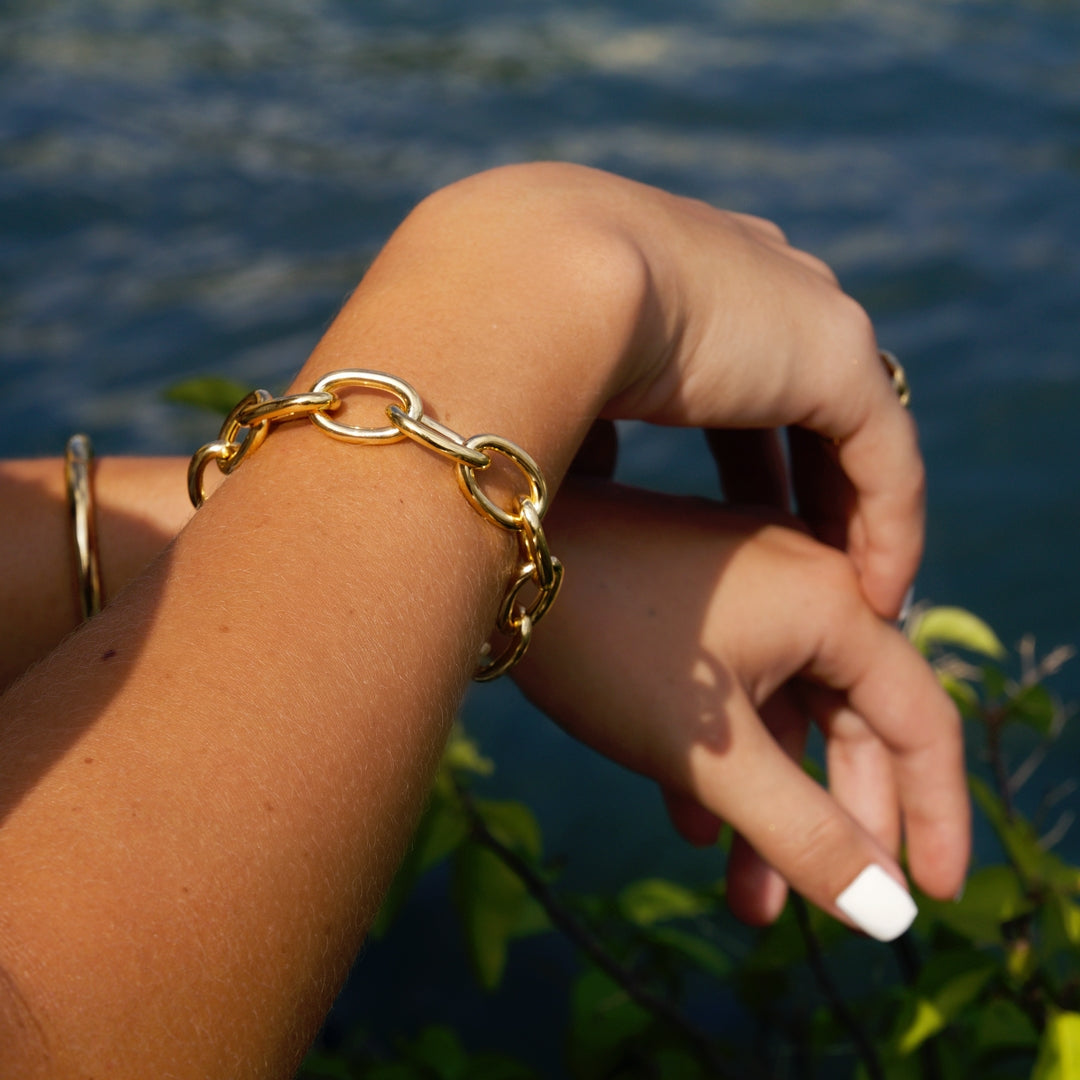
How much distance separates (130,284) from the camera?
3436 millimetres

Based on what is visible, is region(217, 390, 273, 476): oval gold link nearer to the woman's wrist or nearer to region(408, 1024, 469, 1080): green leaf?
the woman's wrist

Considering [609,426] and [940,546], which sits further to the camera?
[940,546]

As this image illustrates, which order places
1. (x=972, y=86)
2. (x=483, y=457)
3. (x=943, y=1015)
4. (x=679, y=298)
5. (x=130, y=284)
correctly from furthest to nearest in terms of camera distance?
(x=972, y=86) → (x=130, y=284) → (x=943, y=1015) → (x=679, y=298) → (x=483, y=457)

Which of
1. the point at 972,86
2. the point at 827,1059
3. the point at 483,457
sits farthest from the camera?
the point at 972,86

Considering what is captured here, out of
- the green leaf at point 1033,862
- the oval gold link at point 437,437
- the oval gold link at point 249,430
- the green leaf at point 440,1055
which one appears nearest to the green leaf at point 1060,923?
the green leaf at point 1033,862

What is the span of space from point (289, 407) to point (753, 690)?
69 centimetres

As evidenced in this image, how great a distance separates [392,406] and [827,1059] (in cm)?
150

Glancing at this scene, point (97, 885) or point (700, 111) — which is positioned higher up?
point (700, 111)

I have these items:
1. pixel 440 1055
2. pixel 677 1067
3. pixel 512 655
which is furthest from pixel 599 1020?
pixel 512 655

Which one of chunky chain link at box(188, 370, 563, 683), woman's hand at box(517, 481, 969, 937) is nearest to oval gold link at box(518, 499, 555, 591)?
chunky chain link at box(188, 370, 563, 683)

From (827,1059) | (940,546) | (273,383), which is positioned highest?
(273,383)

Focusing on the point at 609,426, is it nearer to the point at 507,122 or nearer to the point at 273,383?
the point at 273,383

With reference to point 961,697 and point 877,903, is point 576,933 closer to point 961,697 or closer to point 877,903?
point 877,903

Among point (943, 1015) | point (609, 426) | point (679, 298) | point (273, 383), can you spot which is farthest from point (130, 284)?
point (943, 1015)
